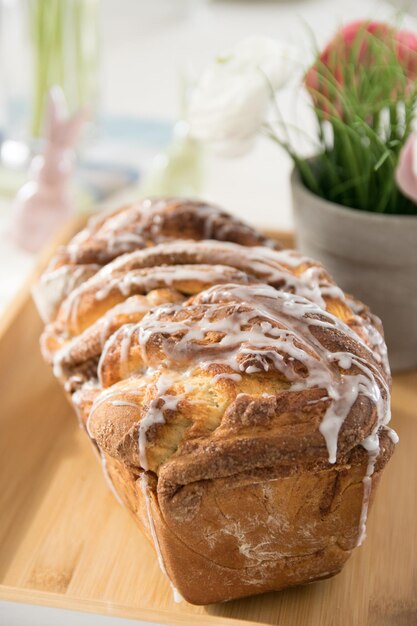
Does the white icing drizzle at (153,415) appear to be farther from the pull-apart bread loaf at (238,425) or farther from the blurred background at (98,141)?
the blurred background at (98,141)

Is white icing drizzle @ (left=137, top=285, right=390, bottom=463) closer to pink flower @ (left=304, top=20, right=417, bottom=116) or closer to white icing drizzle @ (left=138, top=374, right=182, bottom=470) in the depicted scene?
white icing drizzle @ (left=138, top=374, right=182, bottom=470)

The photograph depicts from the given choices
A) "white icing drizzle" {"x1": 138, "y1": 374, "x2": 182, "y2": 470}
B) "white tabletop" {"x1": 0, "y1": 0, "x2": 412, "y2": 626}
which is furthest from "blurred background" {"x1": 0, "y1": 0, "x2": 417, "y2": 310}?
"white icing drizzle" {"x1": 138, "y1": 374, "x2": 182, "y2": 470}

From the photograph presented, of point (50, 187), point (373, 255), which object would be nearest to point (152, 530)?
A: point (373, 255)

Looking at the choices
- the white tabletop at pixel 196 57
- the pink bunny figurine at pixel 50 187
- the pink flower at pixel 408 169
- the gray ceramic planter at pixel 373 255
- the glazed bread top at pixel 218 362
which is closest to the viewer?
the glazed bread top at pixel 218 362

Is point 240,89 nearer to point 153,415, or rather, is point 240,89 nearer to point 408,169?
point 408,169

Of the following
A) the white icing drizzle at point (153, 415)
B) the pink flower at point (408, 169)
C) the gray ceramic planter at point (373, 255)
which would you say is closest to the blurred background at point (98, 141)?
the gray ceramic planter at point (373, 255)
